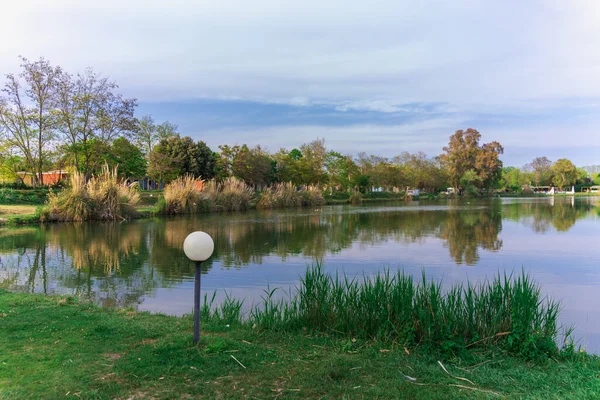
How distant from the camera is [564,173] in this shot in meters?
87.4

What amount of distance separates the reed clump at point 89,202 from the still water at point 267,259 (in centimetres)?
178

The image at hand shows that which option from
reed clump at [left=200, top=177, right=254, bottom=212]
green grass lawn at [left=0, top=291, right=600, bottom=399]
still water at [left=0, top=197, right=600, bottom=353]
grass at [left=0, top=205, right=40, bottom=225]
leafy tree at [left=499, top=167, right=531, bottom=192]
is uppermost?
leafy tree at [left=499, top=167, right=531, bottom=192]

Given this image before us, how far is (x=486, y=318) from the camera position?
13.8 ft

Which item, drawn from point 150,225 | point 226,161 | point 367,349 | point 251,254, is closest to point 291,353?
point 367,349

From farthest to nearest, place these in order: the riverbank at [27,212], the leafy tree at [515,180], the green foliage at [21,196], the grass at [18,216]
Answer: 1. the leafy tree at [515,180]
2. the green foliage at [21,196]
3. the riverbank at [27,212]
4. the grass at [18,216]

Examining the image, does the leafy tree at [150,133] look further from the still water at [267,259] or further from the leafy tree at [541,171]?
the leafy tree at [541,171]

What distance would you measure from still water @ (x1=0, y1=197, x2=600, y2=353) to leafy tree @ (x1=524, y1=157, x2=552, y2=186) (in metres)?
91.1

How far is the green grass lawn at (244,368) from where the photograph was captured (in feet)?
9.62

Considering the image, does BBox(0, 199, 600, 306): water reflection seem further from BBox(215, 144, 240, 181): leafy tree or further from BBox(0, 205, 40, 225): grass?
BBox(215, 144, 240, 181): leafy tree

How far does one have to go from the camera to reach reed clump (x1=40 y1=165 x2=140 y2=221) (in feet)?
60.6

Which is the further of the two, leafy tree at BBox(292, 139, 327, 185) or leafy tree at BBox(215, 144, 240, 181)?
leafy tree at BBox(292, 139, 327, 185)

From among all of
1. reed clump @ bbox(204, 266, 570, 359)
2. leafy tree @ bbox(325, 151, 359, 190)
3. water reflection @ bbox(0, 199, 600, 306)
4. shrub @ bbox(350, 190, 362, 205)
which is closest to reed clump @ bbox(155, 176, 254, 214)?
water reflection @ bbox(0, 199, 600, 306)

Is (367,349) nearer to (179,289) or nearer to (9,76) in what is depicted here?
(179,289)

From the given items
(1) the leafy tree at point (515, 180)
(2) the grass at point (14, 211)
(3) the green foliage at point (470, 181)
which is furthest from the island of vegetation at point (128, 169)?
(1) the leafy tree at point (515, 180)
